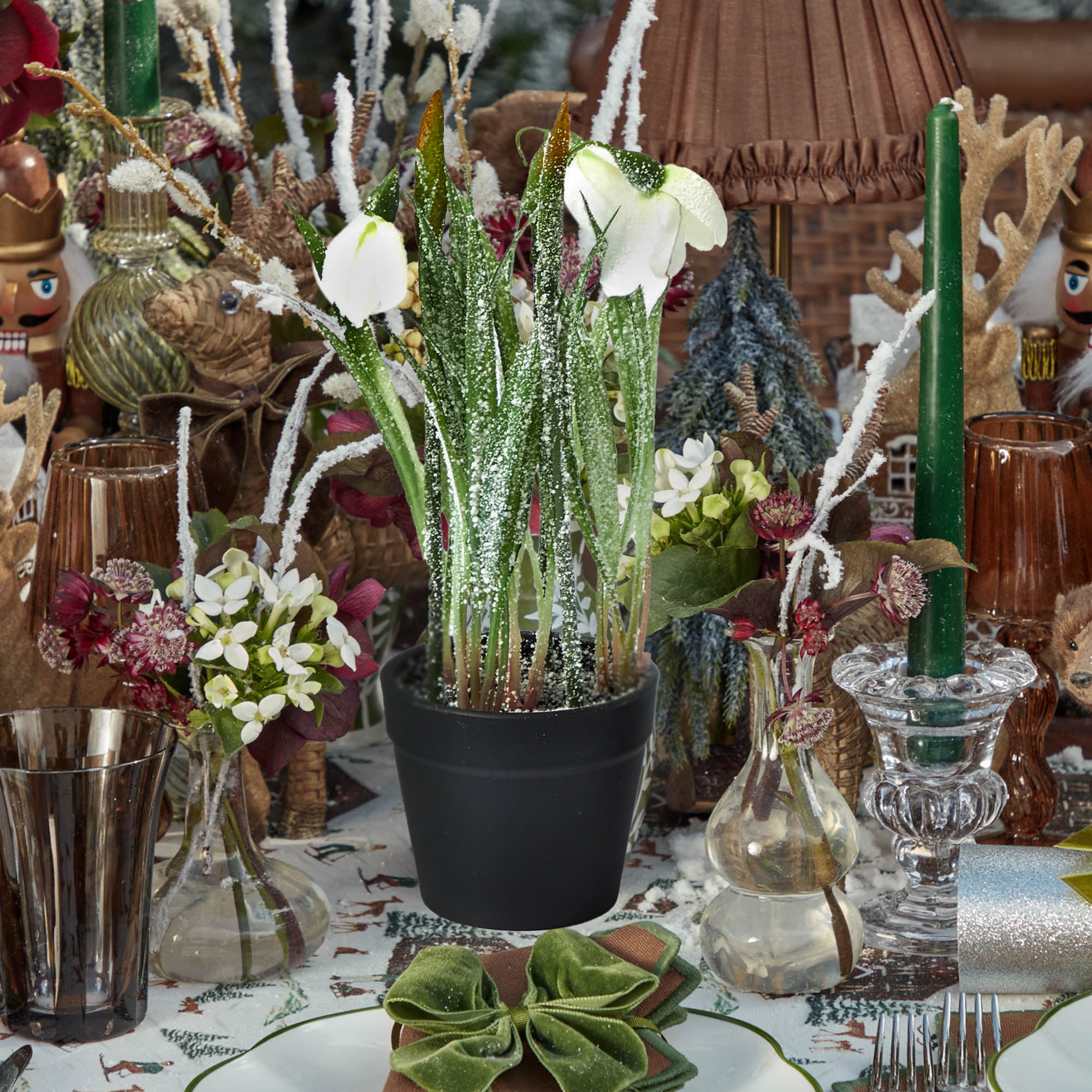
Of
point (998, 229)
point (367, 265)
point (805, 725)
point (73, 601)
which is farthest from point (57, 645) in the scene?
point (998, 229)

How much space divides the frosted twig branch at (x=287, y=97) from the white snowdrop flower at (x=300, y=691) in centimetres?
37

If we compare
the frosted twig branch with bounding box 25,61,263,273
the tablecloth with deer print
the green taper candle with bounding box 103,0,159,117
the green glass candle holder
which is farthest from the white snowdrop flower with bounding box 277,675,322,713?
the green taper candle with bounding box 103,0,159,117

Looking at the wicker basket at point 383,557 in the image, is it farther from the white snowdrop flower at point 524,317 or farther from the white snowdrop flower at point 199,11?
the white snowdrop flower at point 199,11

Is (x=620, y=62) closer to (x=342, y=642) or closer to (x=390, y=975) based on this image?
(x=342, y=642)

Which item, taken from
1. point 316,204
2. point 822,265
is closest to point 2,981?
point 316,204

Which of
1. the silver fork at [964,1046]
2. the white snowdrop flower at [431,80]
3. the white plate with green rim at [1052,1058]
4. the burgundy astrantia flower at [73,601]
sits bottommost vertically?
the silver fork at [964,1046]

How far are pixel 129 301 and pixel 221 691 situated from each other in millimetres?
381

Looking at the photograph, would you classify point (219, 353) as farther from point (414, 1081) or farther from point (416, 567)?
point (414, 1081)

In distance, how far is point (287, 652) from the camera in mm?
659

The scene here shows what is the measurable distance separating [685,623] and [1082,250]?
35 centimetres

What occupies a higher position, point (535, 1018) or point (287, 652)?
point (287, 652)

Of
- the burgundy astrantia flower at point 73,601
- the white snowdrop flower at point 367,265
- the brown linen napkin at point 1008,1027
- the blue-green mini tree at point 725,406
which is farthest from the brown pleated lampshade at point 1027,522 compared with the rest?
the burgundy astrantia flower at point 73,601

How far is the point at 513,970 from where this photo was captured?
0.60m

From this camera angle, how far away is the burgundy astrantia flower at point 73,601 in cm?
68
